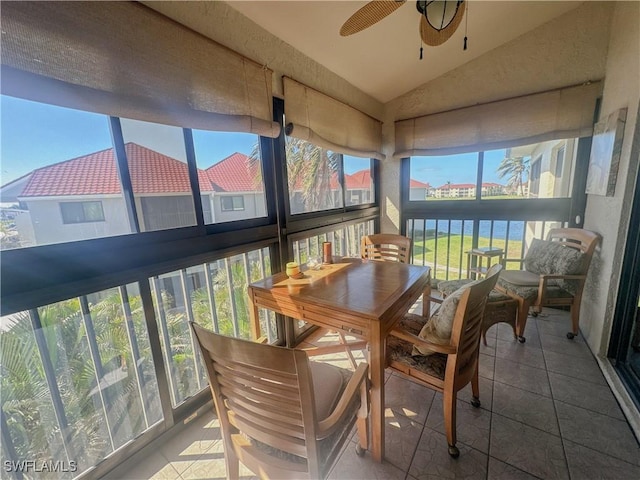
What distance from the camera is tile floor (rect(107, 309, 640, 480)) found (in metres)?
1.29

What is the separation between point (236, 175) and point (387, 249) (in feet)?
5.20

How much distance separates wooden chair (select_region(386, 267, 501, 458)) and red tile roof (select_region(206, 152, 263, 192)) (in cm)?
138

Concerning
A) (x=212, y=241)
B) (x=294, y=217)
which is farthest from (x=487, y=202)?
(x=212, y=241)

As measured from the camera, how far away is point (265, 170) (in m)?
2.01

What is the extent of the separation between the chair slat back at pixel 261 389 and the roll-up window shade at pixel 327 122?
1.66 meters

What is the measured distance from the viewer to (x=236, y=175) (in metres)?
1.87

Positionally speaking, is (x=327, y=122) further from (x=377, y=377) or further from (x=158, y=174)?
(x=377, y=377)

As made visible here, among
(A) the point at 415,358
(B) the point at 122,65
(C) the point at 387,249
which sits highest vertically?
(B) the point at 122,65

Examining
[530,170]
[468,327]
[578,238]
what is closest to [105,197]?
[468,327]

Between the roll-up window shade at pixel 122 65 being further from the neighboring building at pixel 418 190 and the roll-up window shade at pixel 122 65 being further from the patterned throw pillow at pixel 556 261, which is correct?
the patterned throw pillow at pixel 556 261

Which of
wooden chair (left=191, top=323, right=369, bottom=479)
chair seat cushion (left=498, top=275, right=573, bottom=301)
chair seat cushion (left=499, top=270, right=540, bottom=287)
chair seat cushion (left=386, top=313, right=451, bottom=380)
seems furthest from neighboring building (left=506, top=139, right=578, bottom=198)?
wooden chair (left=191, top=323, right=369, bottom=479)

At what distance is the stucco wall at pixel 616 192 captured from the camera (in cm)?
178

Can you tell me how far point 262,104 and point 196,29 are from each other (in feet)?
1.63

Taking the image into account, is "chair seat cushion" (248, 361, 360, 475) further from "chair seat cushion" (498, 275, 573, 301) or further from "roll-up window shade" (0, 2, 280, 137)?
"chair seat cushion" (498, 275, 573, 301)
